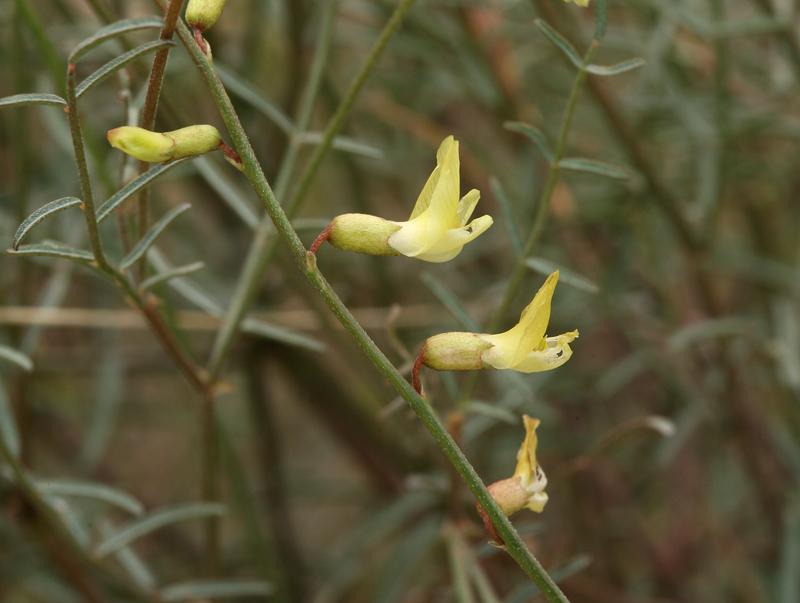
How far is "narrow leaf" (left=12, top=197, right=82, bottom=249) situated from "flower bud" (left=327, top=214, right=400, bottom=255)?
0.12m

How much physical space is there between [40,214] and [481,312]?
69 cm

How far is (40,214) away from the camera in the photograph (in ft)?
1.14

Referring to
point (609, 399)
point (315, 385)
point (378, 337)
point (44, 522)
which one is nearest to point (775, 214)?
point (609, 399)

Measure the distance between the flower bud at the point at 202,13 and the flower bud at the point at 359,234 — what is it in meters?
0.10

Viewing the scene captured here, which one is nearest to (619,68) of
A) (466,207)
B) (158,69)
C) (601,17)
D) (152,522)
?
(601,17)

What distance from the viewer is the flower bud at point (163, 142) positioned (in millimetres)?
310

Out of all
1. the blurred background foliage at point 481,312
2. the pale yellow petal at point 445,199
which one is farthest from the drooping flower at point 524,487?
the blurred background foliage at point 481,312

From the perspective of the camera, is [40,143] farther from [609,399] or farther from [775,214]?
[775,214]

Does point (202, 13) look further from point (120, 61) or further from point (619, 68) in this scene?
point (619, 68)

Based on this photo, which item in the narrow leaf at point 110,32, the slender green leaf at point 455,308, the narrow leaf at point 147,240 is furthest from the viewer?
the slender green leaf at point 455,308

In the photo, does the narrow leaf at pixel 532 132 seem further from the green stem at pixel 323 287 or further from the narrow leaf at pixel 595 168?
the green stem at pixel 323 287

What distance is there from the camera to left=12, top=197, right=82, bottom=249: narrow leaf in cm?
34

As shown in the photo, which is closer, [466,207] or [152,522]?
[466,207]

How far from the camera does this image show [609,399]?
123cm
